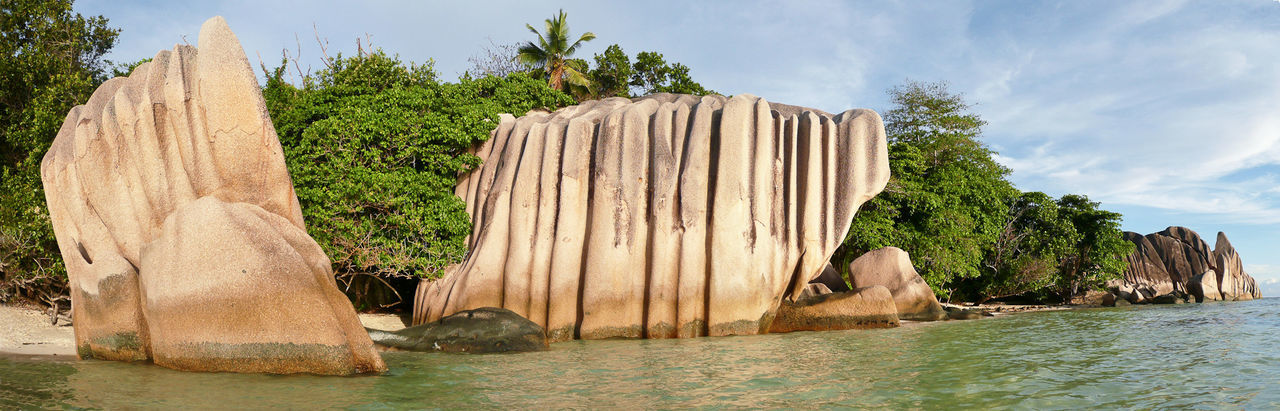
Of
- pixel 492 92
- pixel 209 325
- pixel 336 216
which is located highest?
pixel 492 92

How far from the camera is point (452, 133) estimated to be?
52.6ft

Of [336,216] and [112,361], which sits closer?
[112,361]

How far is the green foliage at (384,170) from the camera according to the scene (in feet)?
49.2

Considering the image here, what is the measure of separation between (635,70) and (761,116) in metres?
17.2

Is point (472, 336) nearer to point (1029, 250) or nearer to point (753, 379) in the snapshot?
point (753, 379)

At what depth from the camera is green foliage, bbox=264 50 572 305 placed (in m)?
15.0

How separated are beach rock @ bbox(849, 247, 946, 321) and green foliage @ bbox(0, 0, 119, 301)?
58.5 feet

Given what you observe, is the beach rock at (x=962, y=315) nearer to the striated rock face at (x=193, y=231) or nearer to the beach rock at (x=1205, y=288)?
the striated rock face at (x=193, y=231)

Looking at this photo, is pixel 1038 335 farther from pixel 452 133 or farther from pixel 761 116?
pixel 452 133

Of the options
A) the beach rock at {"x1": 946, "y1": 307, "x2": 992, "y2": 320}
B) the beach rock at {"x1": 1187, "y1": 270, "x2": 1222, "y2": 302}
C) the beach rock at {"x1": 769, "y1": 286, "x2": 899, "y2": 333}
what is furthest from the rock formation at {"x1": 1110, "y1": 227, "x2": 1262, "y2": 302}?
the beach rock at {"x1": 769, "y1": 286, "x2": 899, "y2": 333}

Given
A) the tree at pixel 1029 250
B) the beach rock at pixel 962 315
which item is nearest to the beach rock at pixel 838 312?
the beach rock at pixel 962 315

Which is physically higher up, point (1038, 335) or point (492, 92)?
point (492, 92)

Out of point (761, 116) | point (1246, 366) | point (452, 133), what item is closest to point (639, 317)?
point (761, 116)

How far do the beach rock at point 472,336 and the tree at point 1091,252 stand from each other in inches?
940
